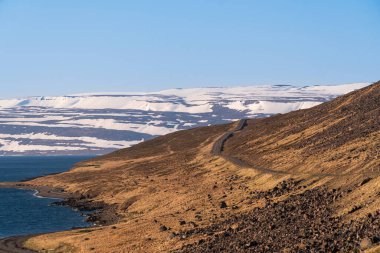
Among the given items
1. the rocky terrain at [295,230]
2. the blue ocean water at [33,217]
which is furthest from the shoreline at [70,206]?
the rocky terrain at [295,230]

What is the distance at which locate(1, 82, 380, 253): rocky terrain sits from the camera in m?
61.1

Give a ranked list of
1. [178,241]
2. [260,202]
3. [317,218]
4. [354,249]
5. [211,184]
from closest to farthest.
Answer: [354,249], [317,218], [178,241], [260,202], [211,184]

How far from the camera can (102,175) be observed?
182 m

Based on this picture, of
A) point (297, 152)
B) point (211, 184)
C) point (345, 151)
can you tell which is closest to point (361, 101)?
point (297, 152)

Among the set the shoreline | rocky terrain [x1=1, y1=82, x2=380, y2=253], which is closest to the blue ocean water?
the shoreline

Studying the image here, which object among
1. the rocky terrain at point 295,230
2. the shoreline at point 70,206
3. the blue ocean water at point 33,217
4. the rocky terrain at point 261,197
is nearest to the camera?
the rocky terrain at point 295,230

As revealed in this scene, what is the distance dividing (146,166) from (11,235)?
8325 centimetres

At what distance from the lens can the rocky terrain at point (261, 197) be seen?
61.1 metres

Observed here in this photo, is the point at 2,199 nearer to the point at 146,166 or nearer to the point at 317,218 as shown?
the point at 146,166

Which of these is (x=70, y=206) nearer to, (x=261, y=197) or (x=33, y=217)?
(x=33, y=217)

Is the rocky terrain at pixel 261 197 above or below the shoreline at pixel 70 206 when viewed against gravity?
above

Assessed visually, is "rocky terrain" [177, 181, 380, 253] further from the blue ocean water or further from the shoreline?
the blue ocean water

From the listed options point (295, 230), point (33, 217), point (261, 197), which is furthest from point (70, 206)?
point (295, 230)

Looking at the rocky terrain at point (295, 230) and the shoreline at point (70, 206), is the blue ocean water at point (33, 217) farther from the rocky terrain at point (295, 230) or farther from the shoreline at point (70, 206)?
the rocky terrain at point (295, 230)
